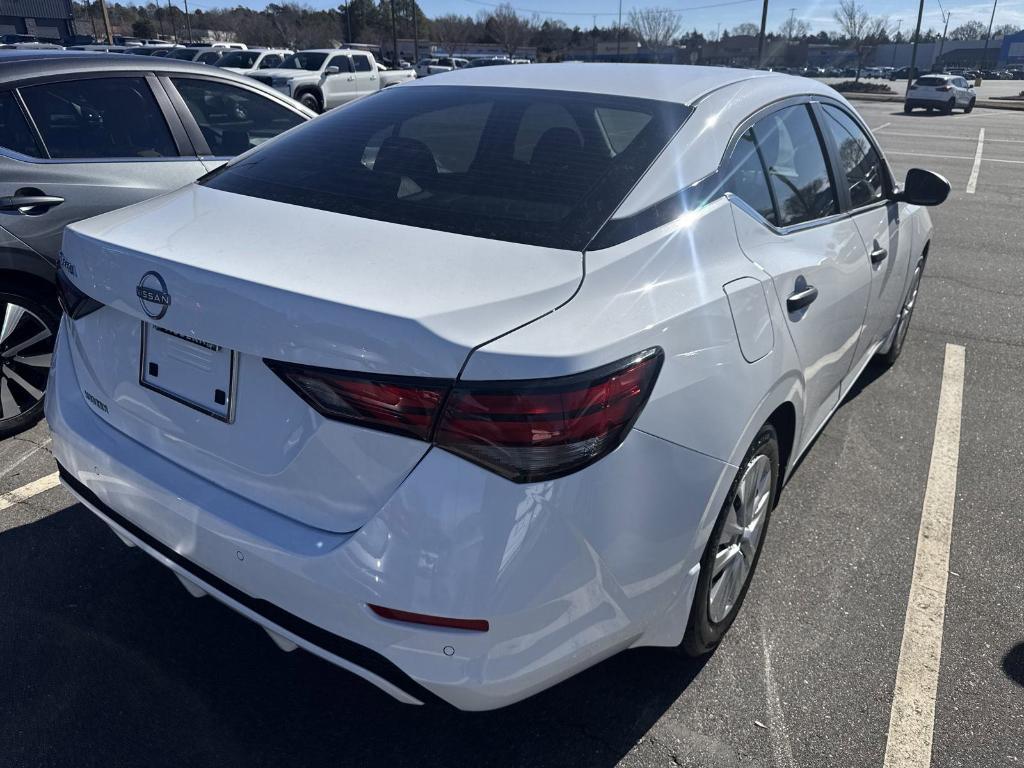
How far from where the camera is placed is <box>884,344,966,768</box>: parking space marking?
7.25 feet

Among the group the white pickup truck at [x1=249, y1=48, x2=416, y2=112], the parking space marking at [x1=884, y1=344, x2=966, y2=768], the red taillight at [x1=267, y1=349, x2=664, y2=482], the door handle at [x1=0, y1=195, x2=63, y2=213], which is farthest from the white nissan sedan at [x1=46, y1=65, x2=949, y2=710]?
the white pickup truck at [x1=249, y1=48, x2=416, y2=112]

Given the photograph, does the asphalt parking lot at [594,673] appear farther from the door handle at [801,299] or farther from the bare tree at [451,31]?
the bare tree at [451,31]

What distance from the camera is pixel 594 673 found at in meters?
2.43

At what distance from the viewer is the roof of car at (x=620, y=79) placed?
2.59 metres

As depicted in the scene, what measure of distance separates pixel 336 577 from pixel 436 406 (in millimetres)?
439

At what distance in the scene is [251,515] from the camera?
72.3 inches

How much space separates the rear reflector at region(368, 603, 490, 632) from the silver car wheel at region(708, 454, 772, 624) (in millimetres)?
848

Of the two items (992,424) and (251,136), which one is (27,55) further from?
(992,424)

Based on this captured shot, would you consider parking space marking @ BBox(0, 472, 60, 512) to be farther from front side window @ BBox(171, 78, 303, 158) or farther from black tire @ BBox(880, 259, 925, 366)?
black tire @ BBox(880, 259, 925, 366)

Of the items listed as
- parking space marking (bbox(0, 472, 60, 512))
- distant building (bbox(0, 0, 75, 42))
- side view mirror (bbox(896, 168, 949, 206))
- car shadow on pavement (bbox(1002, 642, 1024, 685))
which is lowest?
car shadow on pavement (bbox(1002, 642, 1024, 685))

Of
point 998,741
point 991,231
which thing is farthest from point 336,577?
point 991,231

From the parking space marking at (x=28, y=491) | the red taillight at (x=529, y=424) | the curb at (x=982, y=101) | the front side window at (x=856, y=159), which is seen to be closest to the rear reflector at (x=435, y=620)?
the red taillight at (x=529, y=424)

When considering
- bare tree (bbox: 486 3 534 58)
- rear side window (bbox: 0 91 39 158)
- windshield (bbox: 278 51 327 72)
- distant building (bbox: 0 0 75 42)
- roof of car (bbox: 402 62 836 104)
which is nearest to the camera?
roof of car (bbox: 402 62 836 104)

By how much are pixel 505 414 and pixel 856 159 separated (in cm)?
270
